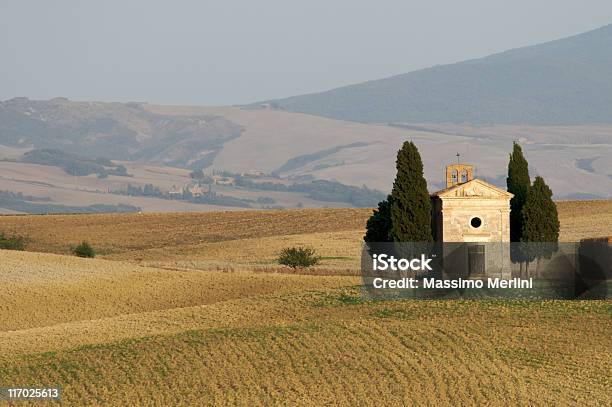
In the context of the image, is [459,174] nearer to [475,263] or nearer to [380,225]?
[380,225]

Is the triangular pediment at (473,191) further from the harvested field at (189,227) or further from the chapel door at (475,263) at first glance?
the harvested field at (189,227)

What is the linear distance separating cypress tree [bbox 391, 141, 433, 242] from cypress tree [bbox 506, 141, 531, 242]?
5.36 meters

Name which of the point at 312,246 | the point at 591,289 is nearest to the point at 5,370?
the point at 591,289

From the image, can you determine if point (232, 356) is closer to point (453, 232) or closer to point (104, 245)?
point (453, 232)

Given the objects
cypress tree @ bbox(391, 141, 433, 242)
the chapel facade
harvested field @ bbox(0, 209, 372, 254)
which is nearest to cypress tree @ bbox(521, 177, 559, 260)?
the chapel facade

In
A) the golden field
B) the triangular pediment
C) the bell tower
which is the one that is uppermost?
the bell tower

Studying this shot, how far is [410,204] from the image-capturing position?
59.8 m

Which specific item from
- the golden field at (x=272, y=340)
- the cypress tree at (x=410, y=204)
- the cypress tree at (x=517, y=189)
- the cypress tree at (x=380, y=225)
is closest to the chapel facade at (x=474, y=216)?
the cypress tree at (x=410, y=204)

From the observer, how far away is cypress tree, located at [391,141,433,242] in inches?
2327

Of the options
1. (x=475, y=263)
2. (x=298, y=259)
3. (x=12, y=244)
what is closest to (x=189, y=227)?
(x=12, y=244)

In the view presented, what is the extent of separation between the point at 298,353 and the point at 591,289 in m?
20.1

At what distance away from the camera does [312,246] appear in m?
96.8

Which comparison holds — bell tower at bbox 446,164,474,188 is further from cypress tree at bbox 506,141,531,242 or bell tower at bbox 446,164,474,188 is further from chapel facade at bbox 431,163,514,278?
chapel facade at bbox 431,163,514,278

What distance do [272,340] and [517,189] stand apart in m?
27.0
